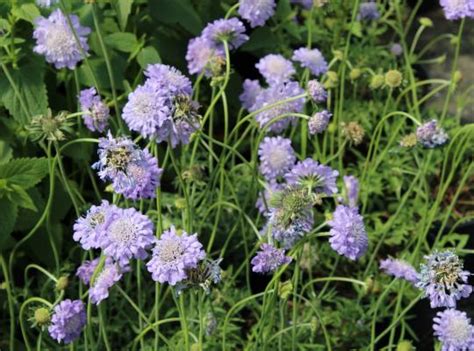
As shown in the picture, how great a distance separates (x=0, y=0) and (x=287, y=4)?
75 centimetres

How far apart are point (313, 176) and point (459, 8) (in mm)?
670

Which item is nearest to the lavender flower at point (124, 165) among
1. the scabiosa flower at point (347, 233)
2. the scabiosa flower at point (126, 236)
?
the scabiosa flower at point (126, 236)

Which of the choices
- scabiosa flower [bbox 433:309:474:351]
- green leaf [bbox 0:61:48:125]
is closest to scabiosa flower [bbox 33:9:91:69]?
green leaf [bbox 0:61:48:125]

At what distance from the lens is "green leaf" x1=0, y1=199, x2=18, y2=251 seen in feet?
5.53

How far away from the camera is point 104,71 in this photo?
6.39 feet

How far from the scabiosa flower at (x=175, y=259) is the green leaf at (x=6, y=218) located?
21.4 inches

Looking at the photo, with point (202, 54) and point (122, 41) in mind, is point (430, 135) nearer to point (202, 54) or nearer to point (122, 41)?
point (202, 54)

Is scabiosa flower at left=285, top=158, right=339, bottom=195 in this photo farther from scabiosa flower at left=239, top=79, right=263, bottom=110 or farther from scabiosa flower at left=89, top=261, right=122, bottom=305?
scabiosa flower at left=239, top=79, right=263, bottom=110

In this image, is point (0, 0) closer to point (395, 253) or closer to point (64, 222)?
point (64, 222)

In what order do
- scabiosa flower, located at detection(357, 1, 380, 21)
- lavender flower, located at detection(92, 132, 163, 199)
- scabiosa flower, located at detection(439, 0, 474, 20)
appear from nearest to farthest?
1. lavender flower, located at detection(92, 132, 163, 199)
2. scabiosa flower, located at detection(439, 0, 474, 20)
3. scabiosa flower, located at detection(357, 1, 380, 21)

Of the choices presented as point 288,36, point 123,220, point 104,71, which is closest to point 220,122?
point 288,36

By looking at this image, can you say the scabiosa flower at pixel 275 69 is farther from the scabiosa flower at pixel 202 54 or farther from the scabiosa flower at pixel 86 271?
the scabiosa flower at pixel 86 271

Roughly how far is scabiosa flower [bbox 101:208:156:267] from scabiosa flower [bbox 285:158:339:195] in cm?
27

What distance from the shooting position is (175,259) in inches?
47.8
